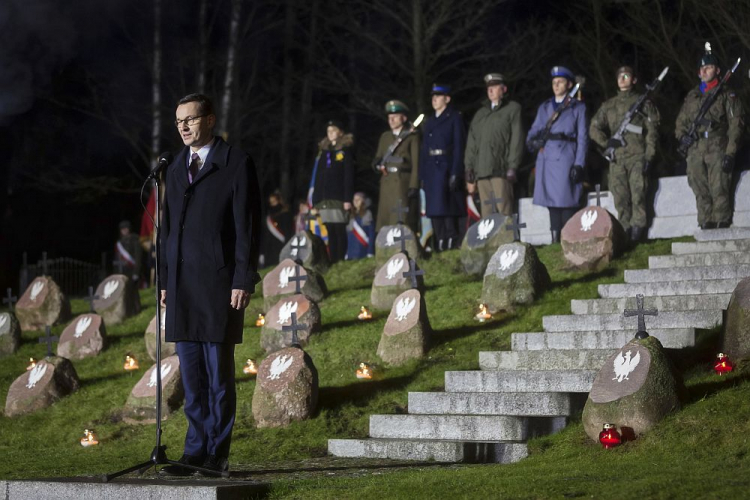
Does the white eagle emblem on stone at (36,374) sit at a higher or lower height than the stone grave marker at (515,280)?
lower

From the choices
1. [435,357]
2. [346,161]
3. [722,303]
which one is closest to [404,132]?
[346,161]

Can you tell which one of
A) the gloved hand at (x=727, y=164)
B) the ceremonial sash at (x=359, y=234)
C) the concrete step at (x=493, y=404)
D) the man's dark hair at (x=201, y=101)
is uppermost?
the ceremonial sash at (x=359, y=234)

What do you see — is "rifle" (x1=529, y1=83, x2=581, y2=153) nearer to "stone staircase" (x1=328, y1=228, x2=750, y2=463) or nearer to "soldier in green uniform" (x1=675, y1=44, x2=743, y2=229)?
"soldier in green uniform" (x1=675, y1=44, x2=743, y2=229)

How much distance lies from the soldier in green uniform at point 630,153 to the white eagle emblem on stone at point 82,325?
624 cm

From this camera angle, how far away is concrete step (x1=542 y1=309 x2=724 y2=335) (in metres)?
10.0

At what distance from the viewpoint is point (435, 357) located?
11.3 meters

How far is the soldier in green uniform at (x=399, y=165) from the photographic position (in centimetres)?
1611

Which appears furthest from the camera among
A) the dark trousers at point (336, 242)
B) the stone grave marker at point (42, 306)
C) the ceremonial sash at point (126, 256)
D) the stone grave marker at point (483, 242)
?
the ceremonial sash at point (126, 256)

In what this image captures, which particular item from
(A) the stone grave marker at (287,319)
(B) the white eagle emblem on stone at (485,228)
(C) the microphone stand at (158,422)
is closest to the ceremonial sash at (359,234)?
(B) the white eagle emblem on stone at (485,228)

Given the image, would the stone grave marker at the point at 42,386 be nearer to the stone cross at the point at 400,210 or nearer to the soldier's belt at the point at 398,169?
the stone cross at the point at 400,210

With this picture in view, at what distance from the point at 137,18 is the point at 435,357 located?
61.8 ft

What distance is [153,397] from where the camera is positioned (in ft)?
37.3

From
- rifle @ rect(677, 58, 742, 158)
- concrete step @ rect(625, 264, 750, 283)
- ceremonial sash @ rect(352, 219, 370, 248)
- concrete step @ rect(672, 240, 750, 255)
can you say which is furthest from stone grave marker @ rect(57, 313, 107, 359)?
rifle @ rect(677, 58, 742, 158)

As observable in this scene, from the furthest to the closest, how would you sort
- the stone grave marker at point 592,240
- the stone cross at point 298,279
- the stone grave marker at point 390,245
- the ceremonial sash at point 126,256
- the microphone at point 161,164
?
1. the ceremonial sash at point 126,256
2. the stone grave marker at point 390,245
3. the stone grave marker at point 592,240
4. the stone cross at point 298,279
5. the microphone at point 161,164
